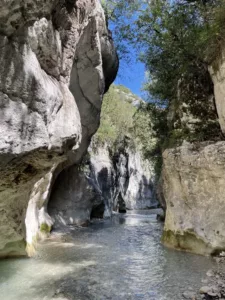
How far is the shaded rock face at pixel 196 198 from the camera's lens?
9.64 m

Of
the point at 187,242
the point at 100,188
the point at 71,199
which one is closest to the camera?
the point at 187,242

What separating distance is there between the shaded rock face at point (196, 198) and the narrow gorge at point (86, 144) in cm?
4

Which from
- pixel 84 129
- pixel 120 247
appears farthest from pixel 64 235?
pixel 84 129

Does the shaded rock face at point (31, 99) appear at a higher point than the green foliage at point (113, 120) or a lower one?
lower

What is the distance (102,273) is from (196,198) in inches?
179

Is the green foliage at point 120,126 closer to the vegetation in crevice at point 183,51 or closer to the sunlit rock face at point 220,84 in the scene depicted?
the vegetation in crevice at point 183,51

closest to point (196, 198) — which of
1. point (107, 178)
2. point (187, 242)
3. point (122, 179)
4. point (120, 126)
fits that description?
point (187, 242)

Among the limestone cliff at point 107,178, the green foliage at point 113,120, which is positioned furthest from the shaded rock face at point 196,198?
the green foliage at point 113,120

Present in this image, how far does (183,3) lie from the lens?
13641 millimetres

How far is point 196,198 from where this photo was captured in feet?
34.9

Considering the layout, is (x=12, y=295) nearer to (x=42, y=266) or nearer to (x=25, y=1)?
(x=42, y=266)

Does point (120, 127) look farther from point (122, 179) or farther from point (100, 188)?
point (122, 179)

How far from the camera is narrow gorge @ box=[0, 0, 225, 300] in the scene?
20.1 ft

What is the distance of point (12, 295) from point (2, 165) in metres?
2.65
